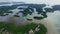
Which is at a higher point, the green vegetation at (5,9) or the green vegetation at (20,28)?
the green vegetation at (5,9)

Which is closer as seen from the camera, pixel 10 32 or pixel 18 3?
pixel 10 32

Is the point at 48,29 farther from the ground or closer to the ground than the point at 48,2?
closer to the ground

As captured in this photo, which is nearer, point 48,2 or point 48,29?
point 48,29

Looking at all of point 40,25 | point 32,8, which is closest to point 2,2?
point 32,8

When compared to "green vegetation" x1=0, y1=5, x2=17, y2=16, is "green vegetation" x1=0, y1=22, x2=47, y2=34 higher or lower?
lower

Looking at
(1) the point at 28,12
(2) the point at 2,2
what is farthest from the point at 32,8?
(2) the point at 2,2

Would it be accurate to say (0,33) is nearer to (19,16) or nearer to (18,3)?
(19,16)

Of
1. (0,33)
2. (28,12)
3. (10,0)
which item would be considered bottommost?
(0,33)

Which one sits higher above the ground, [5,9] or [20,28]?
[5,9]

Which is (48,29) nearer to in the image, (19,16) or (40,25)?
(40,25)
